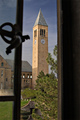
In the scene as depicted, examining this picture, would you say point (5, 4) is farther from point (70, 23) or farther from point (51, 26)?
point (51, 26)

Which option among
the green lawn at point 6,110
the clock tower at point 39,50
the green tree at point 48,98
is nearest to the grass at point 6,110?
the green lawn at point 6,110

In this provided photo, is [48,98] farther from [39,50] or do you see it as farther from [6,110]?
[39,50]

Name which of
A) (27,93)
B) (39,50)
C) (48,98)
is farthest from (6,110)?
(39,50)

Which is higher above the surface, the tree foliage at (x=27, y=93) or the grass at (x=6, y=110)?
the grass at (x=6, y=110)

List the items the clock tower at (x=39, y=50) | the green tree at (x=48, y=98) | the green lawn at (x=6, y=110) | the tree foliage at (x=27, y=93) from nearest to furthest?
the green lawn at (x=6, y=110) < the green tree at (x=48, y=98) < the tree foliage at (x=27, y=93) < the clock tower at (x=39, y=50)

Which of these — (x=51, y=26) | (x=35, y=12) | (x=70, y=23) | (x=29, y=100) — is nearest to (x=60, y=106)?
(x=70, y=23)

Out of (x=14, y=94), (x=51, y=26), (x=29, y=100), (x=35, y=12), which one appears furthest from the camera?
(x=51, y=26)

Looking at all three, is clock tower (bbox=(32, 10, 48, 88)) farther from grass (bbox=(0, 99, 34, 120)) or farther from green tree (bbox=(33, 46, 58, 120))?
grass (bbox=(0, 99, 34, 120))

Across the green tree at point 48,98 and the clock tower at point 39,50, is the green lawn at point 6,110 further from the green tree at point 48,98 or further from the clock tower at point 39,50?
the clock tower at point 39,50

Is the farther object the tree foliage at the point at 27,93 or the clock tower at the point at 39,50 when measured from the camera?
the clock tower at the point at 39,50

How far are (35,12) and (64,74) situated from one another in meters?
4.53

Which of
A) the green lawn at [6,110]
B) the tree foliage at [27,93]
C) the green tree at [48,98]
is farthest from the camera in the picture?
the tree foliage at [27,93]

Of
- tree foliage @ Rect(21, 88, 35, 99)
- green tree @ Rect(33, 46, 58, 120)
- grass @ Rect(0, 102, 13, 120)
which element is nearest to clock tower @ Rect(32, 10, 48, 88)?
tree foliage @ Rect(21, 88, 35, 99)

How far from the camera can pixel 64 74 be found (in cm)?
25
